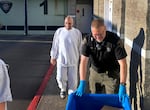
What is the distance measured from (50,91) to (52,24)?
20482mm

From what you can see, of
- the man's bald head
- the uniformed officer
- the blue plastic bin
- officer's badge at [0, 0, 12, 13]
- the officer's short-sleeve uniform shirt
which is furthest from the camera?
officer's badge at [0, 0, 12, 13]

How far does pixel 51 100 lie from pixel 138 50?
3.42m

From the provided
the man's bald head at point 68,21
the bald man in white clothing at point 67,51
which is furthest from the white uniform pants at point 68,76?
the man's bald head at point 68,21

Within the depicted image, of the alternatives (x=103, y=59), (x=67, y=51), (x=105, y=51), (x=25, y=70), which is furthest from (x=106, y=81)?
(x=25, y=70)

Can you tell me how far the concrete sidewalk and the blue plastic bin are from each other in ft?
9.79

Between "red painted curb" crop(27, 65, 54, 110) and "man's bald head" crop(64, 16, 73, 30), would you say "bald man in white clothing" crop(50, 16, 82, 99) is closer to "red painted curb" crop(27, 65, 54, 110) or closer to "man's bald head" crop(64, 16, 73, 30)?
"man's bald head" crop(64, 16, 73, 30)


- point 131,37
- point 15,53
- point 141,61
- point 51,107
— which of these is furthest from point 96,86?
point 15,53

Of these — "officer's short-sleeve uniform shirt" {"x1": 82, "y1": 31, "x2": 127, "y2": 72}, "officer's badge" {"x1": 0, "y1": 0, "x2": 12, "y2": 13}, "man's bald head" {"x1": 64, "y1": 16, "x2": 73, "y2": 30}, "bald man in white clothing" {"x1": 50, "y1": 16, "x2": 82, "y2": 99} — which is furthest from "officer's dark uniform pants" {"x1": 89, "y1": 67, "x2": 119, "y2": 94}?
"officer's badge" {"x1": 0, "y1": 0, "x2": 12, "y2": 13}

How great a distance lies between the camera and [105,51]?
18.8 ft

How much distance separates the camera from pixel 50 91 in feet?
33.4

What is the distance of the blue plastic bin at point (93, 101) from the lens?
5277 mm

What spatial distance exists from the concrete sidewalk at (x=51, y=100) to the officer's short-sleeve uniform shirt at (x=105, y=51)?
2.63 metres

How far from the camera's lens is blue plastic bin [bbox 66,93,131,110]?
5277 mm

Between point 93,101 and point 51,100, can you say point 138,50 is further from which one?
point 51,100
